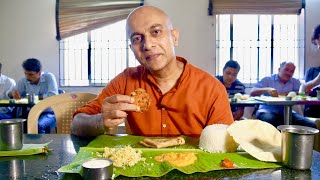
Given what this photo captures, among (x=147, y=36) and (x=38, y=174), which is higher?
(x=147, y=36)

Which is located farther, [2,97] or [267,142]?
[2,97]

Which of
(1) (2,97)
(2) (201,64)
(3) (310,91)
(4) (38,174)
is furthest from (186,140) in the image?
(2) (201,64)

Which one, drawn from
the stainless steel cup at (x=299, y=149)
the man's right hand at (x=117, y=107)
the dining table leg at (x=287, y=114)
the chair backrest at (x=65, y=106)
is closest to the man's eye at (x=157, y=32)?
the man's right hand at (x=117, y=107)

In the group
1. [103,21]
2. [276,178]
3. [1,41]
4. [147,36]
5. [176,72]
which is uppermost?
[103,21]

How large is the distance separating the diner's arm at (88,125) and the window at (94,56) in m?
4.74

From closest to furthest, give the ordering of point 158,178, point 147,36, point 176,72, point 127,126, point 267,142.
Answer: point 158,178
point 267,142
point 147,36
point 176,72
point 127,126

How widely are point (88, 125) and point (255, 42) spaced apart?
543 centimetres

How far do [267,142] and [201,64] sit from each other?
5.07m

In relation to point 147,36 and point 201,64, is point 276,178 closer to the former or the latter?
point 147,36

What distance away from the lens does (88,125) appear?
153cm

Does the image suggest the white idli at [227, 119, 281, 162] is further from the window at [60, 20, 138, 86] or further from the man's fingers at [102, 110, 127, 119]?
the window at [60, 20, 138, 86]

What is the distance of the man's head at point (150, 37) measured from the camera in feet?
5.36

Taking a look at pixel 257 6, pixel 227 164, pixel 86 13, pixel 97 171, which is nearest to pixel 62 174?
pixel 97 171

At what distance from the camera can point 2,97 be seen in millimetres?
5012
